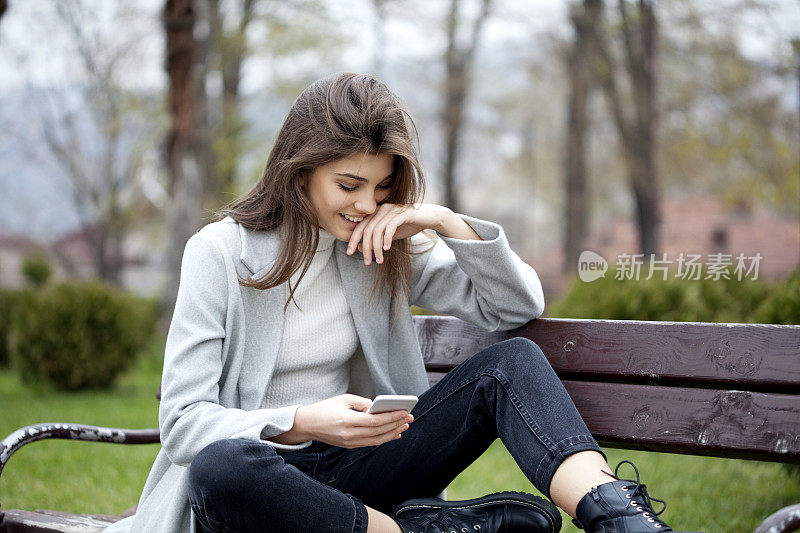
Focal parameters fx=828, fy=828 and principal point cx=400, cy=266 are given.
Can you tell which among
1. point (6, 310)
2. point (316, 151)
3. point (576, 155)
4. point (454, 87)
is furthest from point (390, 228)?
point (454, 87)

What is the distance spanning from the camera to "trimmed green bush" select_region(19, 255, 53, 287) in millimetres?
12406

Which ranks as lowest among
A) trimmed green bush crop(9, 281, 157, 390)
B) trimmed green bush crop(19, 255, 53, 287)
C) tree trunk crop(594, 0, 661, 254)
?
trimmed green bush crop(19, 255, 53, 287)

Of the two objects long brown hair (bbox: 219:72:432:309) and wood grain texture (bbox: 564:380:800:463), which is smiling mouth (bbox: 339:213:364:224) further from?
wood grain texture (bbox: 564:380:800:463)

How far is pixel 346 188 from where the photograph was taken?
2.37 m

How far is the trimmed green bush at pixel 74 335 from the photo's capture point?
805cm

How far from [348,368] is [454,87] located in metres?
15.5

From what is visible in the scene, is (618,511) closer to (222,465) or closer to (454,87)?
(222,465)

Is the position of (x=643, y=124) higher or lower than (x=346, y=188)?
lower

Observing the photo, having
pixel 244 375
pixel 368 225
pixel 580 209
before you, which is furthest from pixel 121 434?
pixel 580 209

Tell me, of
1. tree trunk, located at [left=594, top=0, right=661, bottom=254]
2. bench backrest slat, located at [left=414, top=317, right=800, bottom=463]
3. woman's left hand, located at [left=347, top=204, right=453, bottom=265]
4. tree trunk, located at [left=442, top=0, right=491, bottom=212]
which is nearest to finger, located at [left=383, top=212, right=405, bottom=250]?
woman's left hand, located at [left=347, top=204, right=453, bottom=265]

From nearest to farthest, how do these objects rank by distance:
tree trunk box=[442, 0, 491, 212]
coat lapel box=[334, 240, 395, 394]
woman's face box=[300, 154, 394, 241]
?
1. woman's face box=[300, 154, 394, 241]
2. coat lapel box=[334, 240, 395, 394]
3. tree trunk box=[442, 0, 491, 212]

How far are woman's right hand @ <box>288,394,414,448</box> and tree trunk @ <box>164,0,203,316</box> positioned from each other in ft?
28.0

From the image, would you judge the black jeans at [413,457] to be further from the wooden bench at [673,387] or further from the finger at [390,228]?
the finger at [390,228]

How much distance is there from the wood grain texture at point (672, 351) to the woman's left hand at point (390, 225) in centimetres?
44
